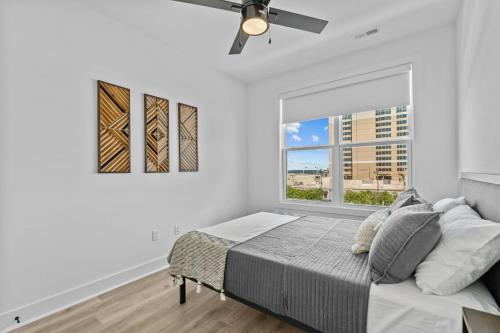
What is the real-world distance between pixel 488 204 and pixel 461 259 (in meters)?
0.50

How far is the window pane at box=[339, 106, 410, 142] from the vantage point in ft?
9.95

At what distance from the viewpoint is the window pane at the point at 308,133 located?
364cm

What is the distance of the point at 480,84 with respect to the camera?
160cm

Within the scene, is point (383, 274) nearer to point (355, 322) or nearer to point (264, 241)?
point (355, 322)

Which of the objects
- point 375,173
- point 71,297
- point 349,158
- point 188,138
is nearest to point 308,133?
point 349,158

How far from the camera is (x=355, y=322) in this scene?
125 centimetres

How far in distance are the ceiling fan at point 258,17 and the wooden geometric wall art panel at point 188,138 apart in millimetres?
1472

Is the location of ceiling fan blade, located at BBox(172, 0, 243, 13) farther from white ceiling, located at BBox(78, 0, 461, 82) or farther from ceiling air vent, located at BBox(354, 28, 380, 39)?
ceiling air vent, located at BBox(354, 28, 380, 39)

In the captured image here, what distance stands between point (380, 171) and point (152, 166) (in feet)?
9.56

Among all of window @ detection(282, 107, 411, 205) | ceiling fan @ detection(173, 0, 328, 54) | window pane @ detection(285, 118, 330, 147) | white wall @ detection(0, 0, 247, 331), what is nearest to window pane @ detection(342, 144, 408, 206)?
window @ detection(282, 107, 411, 205)

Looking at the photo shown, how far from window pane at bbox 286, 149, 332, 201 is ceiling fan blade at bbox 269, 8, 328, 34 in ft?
6.63

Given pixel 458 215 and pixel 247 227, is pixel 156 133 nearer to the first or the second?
pixel 247 227

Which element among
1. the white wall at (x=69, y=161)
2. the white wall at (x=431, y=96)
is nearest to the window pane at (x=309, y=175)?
the white wall at (x=431, y=96)

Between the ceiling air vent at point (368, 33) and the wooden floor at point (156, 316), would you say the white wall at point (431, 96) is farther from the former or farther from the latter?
the wooden floor at point (156, 316)
